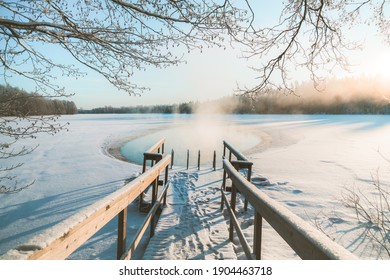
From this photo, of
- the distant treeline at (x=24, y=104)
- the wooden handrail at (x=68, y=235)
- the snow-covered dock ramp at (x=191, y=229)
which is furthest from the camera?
the distant treeline at (x=24, y=104)

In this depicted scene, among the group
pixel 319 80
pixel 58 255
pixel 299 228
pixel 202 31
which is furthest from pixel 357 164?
pixel 58 255

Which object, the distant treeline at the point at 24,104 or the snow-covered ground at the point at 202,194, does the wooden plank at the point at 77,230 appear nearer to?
the snow-covered ground at the point at 202,194

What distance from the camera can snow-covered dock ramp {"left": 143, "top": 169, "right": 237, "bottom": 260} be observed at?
3398 mm

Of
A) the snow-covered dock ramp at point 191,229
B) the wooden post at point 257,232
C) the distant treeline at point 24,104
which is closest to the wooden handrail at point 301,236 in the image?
the wooden post at point 257,232

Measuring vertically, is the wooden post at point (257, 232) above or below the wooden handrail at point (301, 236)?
below

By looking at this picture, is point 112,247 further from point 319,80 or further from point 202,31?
point 319,80

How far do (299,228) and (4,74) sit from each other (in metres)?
4.76

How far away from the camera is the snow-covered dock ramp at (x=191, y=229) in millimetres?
3398

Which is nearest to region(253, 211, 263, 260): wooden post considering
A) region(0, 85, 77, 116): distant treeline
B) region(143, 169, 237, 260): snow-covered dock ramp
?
region(143, 169, 237, 260): snow-covered dock ramp

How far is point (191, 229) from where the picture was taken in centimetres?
422

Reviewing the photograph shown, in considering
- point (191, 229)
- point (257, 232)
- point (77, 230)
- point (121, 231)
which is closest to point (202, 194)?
point (191, 229)

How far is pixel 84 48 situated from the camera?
3.55m

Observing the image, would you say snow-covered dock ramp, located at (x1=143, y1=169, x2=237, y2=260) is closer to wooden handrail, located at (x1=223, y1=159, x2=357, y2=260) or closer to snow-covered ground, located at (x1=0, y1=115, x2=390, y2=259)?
snow-covered ground, located at (x1=0, y1=115, x2=390, y2=259)

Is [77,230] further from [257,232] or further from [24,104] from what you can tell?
[24,104]
